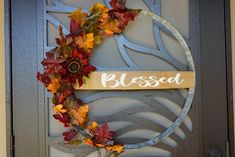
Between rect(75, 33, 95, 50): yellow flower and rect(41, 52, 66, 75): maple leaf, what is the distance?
0.11 m

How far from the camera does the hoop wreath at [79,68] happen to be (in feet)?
4.08

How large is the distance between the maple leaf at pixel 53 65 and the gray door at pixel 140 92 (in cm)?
7

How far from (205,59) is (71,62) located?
25.9 inches

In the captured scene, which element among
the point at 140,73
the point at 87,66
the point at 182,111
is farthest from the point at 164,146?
the point at 87,66

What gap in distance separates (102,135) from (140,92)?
0.27 metres

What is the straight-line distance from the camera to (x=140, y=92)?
4.37ft

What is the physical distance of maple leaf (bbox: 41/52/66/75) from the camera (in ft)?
4.02

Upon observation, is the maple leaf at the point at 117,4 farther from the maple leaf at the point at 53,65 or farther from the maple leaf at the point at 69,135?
the maple leaf at the point at 69,135

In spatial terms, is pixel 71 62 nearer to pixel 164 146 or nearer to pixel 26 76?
pixel 26 76

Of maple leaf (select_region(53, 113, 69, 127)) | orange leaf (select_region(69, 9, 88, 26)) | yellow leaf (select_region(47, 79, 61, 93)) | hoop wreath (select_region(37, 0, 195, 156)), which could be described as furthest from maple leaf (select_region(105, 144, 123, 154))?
orange leaf (select_region(69, 9, 88, 26))

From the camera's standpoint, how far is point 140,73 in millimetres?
1300

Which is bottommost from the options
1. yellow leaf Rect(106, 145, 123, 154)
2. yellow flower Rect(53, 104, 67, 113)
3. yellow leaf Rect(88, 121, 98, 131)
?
yellow leaf Rect(106, 145, 123, 154)

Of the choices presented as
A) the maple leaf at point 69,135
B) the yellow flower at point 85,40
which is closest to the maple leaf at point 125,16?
the yellow flower at point 85,40

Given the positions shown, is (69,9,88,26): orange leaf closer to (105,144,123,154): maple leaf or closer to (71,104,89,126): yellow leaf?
(71,104,89,126): yellow leaf
